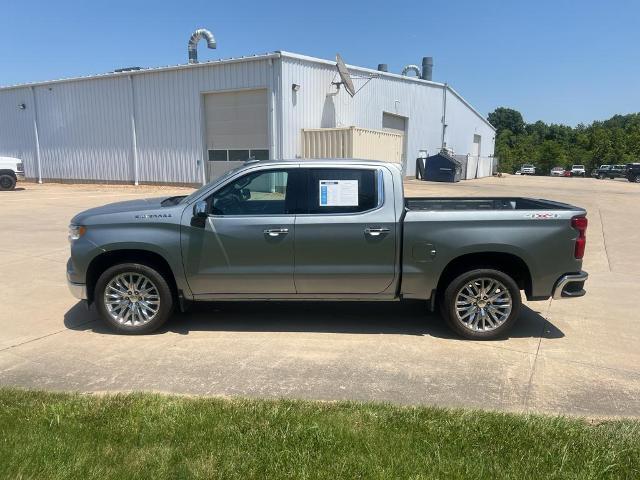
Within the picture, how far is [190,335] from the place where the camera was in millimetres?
5441

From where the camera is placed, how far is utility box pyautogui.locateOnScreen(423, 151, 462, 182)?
3491 cm

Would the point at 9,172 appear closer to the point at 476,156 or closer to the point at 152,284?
the point at 152,284

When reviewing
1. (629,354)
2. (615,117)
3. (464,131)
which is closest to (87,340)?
(629,354)

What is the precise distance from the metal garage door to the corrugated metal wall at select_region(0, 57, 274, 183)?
44 centimetres

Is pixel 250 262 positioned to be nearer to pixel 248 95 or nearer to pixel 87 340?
pixel 87 340

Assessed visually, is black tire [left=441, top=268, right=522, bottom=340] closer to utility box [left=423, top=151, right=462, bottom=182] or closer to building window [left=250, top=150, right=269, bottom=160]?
building window [left=250, top=150, right=269, bottom=160]

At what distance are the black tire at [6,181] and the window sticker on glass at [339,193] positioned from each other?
2415 cm

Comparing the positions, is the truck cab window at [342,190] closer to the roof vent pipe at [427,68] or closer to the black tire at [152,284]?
the black tire at [152,284]

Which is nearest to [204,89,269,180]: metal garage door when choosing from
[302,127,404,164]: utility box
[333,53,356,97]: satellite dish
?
[302,127,404,164]: utility box

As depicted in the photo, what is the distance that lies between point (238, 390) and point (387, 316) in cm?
247

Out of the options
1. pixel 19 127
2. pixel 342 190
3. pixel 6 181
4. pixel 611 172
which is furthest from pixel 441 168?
pixel 611 172

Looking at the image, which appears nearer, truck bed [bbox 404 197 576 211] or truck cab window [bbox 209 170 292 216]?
truck cab window [bbox 209 170 292 216]

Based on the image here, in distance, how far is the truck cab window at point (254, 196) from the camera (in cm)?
527

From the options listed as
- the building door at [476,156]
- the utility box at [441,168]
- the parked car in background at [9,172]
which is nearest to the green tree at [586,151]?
the building door at [476,156]
